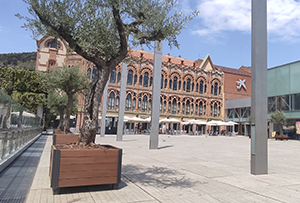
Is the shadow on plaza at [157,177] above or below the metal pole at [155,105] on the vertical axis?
below

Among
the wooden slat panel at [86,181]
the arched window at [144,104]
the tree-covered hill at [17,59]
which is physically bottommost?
the wooden slat panel at [86,181]

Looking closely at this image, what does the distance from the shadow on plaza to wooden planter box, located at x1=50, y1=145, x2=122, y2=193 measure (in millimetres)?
991

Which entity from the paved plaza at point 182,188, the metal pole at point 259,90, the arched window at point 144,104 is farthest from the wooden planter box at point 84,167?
the arched window at point 144,104

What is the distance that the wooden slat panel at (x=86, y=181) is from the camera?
422 cm

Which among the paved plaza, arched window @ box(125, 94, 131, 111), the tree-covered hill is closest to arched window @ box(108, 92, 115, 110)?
arched window @ box(125, 94, 131, 111)

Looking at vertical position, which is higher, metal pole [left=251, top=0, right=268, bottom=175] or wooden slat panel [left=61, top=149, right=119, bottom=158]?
metal pole [left=251, top=0, right=268, bottom=175]

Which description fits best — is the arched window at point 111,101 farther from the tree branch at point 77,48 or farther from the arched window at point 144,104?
the tree branch at point 77,48

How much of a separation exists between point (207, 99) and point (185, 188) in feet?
153

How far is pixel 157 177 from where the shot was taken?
5.98 meters

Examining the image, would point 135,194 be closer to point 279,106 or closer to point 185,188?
point 185,188

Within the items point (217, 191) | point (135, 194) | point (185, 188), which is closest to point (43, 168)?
point (135, 194)

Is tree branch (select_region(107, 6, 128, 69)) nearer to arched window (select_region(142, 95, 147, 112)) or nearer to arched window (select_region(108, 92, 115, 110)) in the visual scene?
arched window (select_region(108, 92, 115, 110))

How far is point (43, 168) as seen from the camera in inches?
270

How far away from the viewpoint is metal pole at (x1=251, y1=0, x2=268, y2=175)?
7.00m
